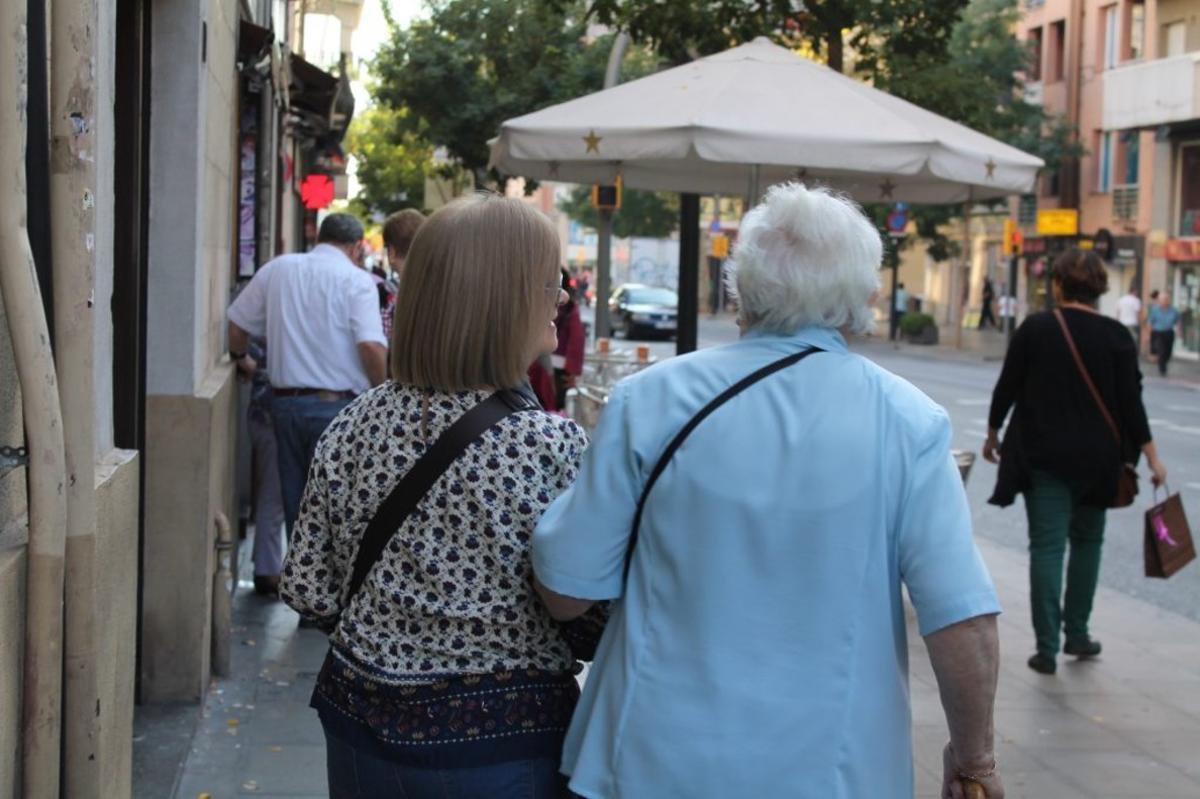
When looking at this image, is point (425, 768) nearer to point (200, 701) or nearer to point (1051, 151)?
point (200, 701)

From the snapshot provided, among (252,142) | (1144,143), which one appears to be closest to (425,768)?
(252,142)

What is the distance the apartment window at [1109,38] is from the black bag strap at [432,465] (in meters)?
47.0

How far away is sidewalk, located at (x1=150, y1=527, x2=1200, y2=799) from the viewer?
5.91 meters

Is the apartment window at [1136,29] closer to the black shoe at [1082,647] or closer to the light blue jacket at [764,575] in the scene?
the black shoe at [1082,647]

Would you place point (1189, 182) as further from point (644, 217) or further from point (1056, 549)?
point (1056, 549)

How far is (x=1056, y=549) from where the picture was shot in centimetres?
754

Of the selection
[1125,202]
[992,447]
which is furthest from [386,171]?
[992,447]

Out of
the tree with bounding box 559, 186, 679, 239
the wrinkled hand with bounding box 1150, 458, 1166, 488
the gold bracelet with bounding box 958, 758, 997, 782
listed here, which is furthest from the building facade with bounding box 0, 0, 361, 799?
the tree with bounding box 559, 186, 679, 239

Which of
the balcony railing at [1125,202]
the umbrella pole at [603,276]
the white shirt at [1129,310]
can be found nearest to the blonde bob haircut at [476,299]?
the umbrella pole at [603,276]

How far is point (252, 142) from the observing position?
1148cm

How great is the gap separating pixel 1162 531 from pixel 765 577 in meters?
5.41

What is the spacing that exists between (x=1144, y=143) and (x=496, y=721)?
150 ft

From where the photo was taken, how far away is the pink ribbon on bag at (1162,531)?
7680 mm

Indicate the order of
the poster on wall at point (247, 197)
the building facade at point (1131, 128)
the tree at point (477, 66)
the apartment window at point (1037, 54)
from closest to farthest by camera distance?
the poster on wall at point (247, 197)
the tree at point (477, 66)
the building facade at point (1131, 128)
the apartment window at point (1037, 54)
